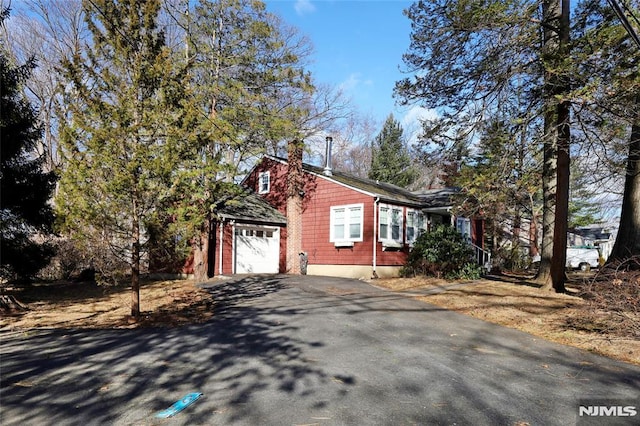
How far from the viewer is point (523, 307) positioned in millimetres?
9805

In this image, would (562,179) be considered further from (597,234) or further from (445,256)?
(597,234)

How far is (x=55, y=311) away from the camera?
9.55 meters

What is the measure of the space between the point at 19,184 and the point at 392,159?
93.8 ft

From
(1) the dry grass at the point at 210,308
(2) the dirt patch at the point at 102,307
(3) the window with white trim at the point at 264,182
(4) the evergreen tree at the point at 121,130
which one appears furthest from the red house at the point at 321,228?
(4) the evergreen tree at the point at 121,130

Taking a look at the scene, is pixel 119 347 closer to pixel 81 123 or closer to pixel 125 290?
pixel 81 123

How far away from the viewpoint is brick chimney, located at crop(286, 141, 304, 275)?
60.0 ft

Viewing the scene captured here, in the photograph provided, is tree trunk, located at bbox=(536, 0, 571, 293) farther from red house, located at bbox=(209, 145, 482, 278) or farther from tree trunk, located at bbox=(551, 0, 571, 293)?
red house, located at bbox=(209, 145, 482, 278)

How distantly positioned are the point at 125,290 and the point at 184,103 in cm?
780

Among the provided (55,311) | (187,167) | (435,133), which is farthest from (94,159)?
(435,133)

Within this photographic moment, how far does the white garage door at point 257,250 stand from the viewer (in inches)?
687

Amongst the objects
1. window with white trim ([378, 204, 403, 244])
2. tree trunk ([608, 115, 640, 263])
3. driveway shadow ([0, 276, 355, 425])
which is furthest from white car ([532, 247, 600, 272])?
driveway shadow ([0, 276, 355, 425])

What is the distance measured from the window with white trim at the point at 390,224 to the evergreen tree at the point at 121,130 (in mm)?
10325

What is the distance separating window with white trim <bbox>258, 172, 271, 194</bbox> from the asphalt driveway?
13356mm

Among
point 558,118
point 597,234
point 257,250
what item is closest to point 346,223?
point 257,250
